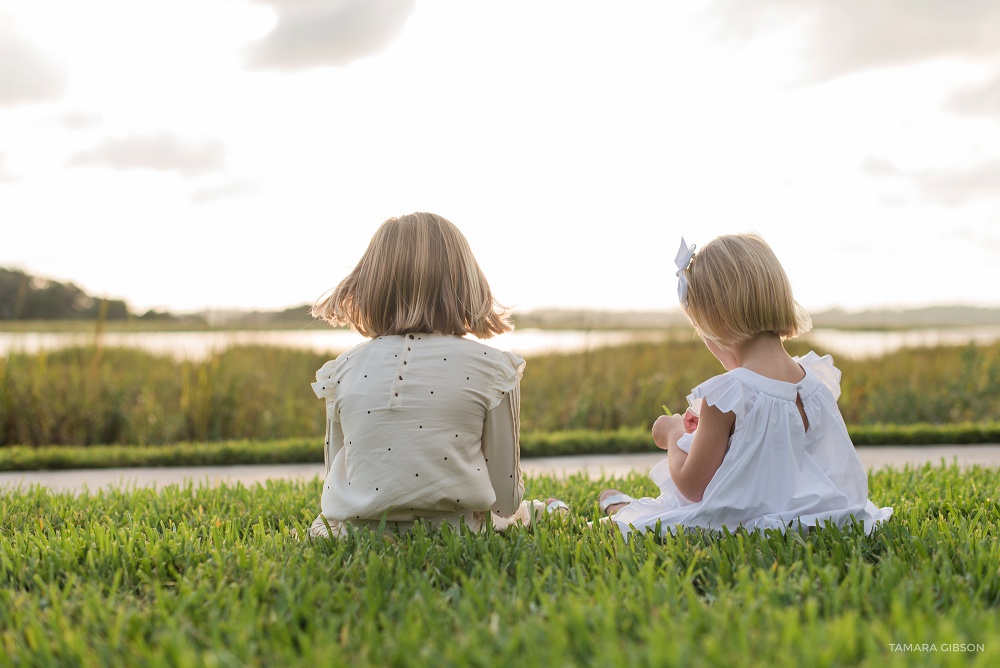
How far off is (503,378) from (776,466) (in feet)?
3.48

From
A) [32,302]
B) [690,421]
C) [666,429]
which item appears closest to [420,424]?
[666,429]

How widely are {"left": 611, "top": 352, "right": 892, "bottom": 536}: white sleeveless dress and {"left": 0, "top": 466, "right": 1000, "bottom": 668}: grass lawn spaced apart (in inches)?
5.2

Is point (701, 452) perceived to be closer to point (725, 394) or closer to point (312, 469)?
point (725, 394)

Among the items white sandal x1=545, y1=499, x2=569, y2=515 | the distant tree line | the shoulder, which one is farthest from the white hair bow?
the distant tree line

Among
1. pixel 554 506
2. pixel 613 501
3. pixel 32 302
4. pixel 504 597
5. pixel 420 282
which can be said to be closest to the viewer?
pixel 504 597

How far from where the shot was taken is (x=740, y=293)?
2898mm

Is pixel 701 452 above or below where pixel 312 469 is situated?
above

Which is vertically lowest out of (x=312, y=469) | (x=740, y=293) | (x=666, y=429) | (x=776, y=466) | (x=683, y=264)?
(x=312, y=469)

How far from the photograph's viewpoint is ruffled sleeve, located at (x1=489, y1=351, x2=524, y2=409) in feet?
9.52

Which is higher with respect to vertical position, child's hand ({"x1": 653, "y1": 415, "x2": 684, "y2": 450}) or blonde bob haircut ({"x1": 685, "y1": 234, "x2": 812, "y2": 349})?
blonde bob haircut ({"x1": 685, "y1": 234, "x2": 812, "y2": 349})

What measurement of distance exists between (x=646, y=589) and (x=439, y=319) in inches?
48.6

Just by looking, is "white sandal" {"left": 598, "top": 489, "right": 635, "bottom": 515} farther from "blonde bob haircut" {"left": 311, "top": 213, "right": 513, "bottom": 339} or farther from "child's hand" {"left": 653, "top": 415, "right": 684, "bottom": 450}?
"blonde bob haircut" {"left": 311, "top": 213, "right": 513, "bottom": 339}

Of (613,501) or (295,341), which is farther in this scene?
(295,341)

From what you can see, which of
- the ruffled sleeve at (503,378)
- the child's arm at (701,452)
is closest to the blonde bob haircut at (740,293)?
the child's arm at (701,452)
